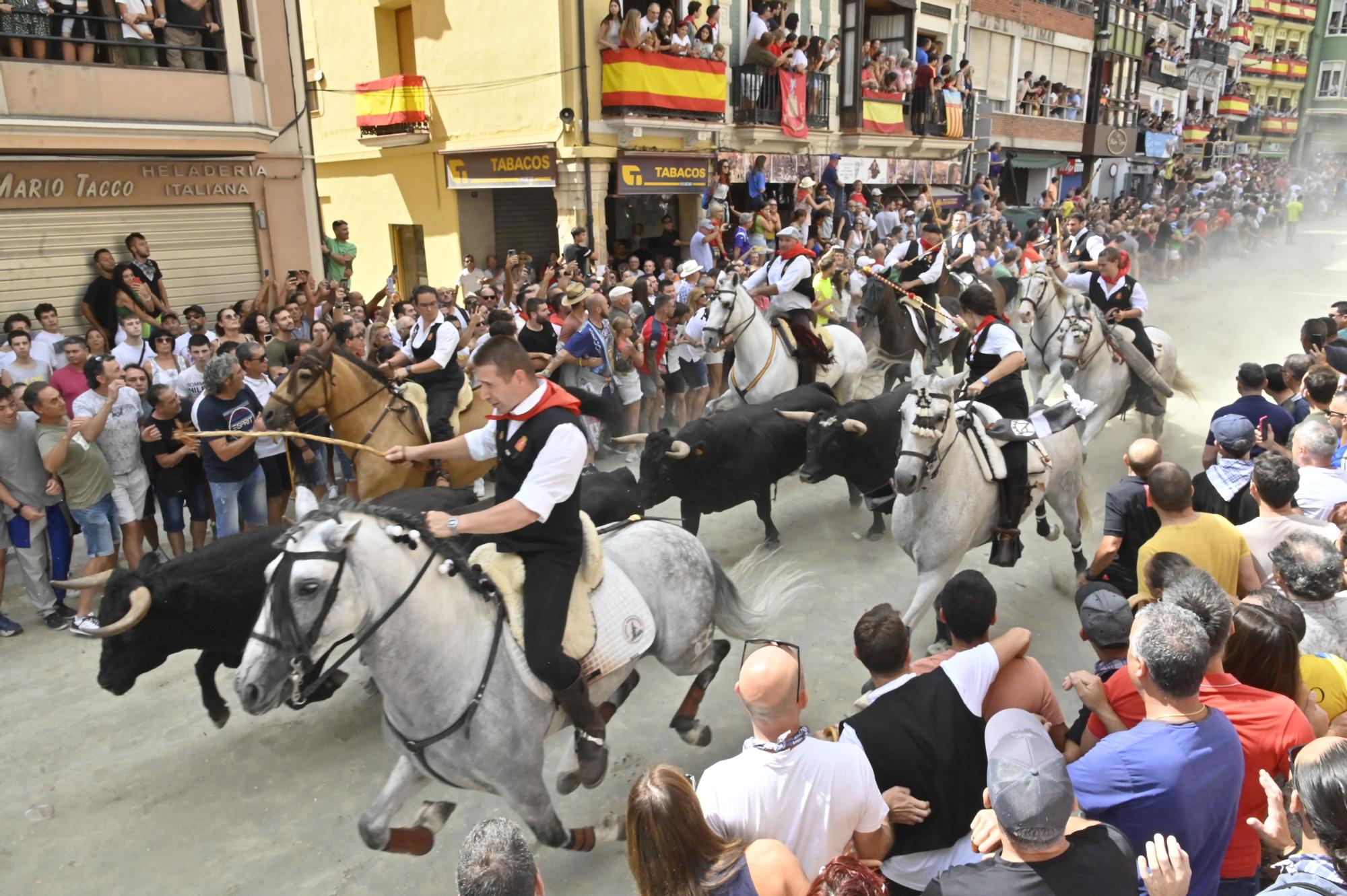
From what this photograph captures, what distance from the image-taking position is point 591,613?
160 inches

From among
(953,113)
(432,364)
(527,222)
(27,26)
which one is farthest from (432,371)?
(953,113)

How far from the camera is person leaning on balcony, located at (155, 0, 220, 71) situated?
11039mm

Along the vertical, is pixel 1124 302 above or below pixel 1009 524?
above

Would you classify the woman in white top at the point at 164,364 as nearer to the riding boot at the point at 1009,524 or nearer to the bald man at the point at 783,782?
the bald man at the point at 783,782

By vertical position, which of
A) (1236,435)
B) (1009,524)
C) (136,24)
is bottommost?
(1009,524)

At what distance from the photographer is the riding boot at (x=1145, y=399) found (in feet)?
31.4

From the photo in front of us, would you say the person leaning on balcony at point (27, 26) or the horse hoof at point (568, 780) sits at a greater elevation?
the person leaning on balcony at point (27, 26)

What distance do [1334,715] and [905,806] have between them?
1.88 metres

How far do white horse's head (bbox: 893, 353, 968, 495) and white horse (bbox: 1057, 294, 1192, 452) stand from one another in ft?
13.5

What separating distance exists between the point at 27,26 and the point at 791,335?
963cm

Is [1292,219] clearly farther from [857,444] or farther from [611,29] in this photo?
[857,444]

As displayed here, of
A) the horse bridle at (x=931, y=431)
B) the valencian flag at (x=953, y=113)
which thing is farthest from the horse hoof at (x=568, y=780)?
the valencian flag at (x=953, y=113)

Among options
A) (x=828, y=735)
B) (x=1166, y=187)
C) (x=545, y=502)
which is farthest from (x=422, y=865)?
(x=1166, y=187)

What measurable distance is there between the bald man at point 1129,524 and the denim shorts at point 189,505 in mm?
6691
